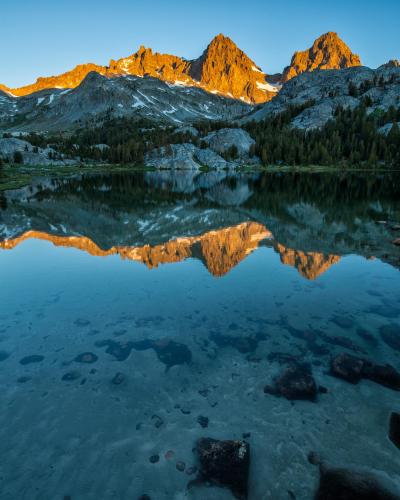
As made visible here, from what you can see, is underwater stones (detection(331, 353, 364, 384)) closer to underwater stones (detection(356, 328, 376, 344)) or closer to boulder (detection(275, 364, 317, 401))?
boulder (detection(275, 364, 317, 401))

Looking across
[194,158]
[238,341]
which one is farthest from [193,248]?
[194,158]

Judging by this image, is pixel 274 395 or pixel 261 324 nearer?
pixel 274 395

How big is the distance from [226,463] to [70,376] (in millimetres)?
6586

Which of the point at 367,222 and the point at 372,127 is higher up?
the point at 372,127

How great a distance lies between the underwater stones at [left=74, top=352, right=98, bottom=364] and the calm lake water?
0.07m

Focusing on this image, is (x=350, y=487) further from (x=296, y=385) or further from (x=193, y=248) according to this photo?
(x=193, y=248)

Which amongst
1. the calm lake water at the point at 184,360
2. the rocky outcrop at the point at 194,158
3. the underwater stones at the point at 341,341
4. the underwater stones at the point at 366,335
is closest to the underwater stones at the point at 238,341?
the calm lake water at the point at 184,360

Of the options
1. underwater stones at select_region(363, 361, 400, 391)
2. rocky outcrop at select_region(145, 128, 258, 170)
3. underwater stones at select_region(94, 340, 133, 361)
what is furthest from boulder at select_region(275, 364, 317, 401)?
rocky outcrop at select_region(145, 128, 258, 170)

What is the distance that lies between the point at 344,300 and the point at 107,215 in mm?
33219

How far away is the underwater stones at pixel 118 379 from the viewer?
37.7 feet

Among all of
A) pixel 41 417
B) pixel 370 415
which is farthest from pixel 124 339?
pixel 370 415

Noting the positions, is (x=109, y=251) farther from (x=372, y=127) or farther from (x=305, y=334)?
(x=372, y=127)

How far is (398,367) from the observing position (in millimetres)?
12148

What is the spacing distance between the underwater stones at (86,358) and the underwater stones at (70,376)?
0.72 meters
